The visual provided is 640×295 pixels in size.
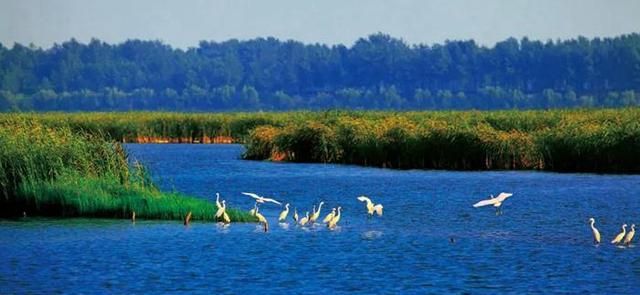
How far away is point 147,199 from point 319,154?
22.6 m

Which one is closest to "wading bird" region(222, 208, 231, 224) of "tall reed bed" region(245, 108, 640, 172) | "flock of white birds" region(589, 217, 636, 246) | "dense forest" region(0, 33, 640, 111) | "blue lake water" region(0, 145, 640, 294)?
"blue lake water" region(0, 145, 640, 294)

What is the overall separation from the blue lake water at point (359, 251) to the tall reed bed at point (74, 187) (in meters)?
0.63

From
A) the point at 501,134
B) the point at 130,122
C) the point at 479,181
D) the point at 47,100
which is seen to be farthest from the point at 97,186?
the point at 47,100

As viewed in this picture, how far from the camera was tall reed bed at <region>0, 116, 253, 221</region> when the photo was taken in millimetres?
25891

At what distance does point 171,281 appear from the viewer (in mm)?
19047

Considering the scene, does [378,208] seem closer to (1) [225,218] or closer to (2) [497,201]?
(2) [497,201]

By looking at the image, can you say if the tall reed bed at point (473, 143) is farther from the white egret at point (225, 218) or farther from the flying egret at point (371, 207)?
the white egret at point (225, 218)

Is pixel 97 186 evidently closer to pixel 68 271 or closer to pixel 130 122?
pixel 68 271

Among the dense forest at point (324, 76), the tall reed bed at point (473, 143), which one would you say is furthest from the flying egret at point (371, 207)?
the dense forest at point (324, 76)

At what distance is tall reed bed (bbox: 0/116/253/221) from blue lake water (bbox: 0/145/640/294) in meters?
0.63

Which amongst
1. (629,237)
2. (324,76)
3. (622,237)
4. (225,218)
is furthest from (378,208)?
(324,76)

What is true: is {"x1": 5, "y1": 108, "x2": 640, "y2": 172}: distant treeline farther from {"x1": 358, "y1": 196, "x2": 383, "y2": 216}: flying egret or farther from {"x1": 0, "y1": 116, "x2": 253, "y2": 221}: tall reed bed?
{"x1": 358, "y1": 196, "x2": 383, "y2": 216}: flying egret

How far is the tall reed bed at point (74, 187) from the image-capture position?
25.9m

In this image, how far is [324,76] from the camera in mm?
181875
